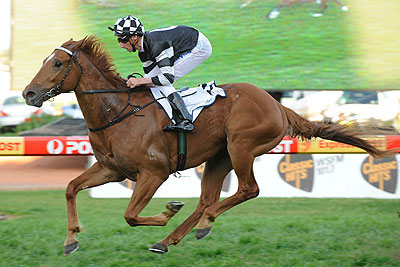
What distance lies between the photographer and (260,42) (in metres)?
9.50

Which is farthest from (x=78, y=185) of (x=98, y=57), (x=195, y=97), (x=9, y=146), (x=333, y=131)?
(x=9, y=146)

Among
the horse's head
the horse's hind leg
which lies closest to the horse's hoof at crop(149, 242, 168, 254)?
the horse's hind leg

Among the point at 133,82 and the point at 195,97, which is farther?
the point at 195,97

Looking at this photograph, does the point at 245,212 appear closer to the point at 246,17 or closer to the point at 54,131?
the point at 246,17

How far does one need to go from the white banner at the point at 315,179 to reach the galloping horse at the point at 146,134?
10.1ft

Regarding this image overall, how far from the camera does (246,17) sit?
953cm

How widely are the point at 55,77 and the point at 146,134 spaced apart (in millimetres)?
853

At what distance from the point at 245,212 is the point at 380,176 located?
77.1 inches

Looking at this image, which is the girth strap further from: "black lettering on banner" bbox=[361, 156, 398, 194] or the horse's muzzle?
"black lettering on banner" bbox=[361, 156, 398, 194]

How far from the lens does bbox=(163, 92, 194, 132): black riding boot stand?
5.42 meters

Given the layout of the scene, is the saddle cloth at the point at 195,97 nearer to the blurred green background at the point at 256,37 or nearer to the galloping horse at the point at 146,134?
the galloping horse at the point at 146,134

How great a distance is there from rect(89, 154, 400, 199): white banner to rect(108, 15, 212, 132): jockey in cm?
350

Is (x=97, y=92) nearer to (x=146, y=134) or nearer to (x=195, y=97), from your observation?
(x=146, y=134)

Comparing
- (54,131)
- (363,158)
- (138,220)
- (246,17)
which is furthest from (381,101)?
(138,220)
